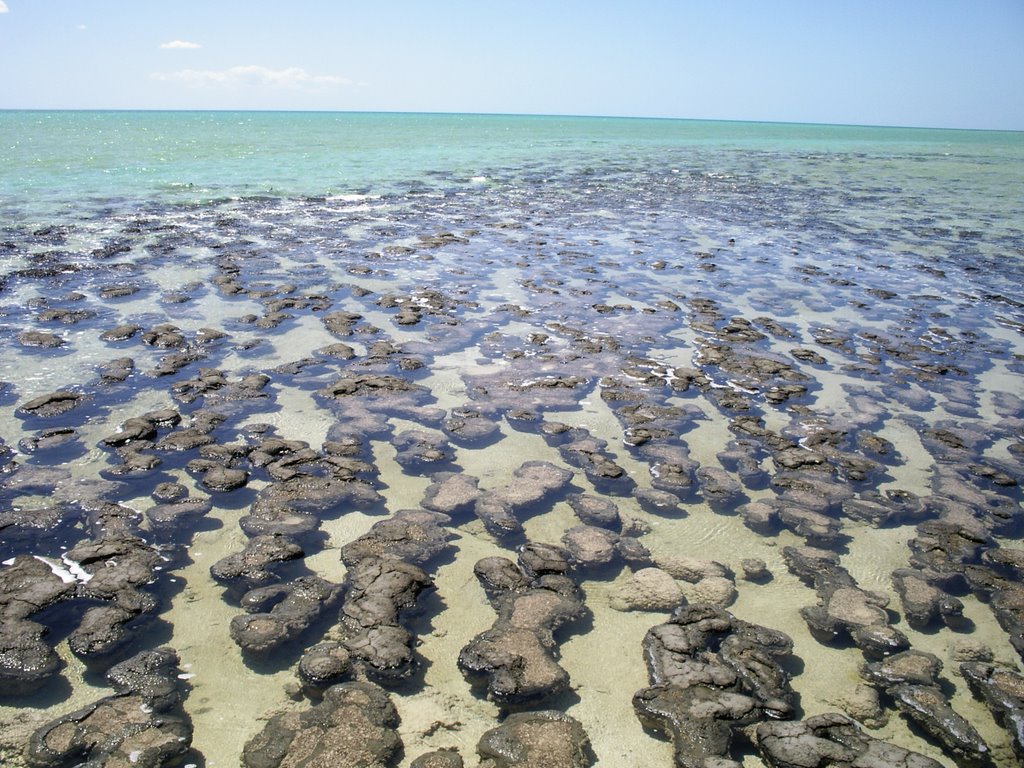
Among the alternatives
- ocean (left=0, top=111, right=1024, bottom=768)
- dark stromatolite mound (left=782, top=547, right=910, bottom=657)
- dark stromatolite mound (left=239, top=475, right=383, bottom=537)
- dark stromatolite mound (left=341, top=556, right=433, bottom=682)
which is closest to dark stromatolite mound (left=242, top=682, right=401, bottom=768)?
ocean (left=0, top=111, right=1024, bottom=768)

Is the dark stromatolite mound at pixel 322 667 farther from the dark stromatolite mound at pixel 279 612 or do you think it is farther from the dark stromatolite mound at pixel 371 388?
the dark stromatolite mound at pixel 371 388

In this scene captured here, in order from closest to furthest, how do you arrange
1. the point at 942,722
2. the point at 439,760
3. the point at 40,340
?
the point at 439,760
the point at 942,722
the point at 40,340

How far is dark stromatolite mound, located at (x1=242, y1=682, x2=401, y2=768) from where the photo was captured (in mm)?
3354

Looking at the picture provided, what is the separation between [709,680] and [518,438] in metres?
3.46

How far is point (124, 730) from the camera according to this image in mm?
3449

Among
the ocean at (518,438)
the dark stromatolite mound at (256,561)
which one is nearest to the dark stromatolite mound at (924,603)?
the ocean at (518,438)

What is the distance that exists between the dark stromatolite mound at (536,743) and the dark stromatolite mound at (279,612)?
1.42 metres

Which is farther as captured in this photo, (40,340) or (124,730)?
(40,340)

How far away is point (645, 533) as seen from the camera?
556 centimetres

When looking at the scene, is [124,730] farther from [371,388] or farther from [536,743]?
[371,388]

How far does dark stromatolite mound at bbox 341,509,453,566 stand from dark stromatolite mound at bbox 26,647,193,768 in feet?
4.86

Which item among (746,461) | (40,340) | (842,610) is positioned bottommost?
(842,610)

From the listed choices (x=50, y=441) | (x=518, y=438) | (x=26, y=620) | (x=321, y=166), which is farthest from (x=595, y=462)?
(x=321, y=166)

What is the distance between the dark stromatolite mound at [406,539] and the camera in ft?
16.5
